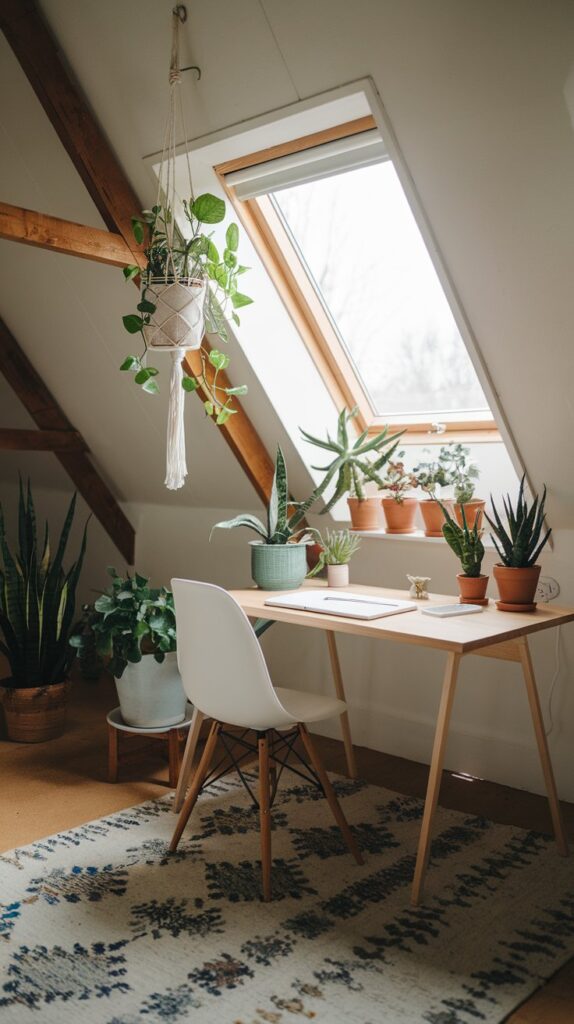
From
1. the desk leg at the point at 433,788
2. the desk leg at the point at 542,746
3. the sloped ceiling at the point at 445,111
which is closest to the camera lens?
the sloped ceiling at the point at 445,111

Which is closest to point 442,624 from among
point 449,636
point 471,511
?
point 449,636

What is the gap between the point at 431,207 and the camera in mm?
2615

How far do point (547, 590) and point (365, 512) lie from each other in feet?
2.59

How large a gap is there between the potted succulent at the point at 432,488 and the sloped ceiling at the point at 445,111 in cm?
37

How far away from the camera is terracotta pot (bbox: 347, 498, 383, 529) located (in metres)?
3.59

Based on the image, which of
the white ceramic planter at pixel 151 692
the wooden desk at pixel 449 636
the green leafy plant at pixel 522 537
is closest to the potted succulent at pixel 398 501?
the wooden desk at pixel 449 636

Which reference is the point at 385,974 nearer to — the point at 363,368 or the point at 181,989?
the point at 181,989

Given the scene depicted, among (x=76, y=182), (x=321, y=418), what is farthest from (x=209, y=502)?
(x=76, y=182)

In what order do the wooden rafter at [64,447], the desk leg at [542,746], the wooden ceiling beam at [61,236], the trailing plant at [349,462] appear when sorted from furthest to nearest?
the wooden rafter at [64,447] → the trailing plant at [349,462] → the wooden ceiling beam at [61,236] → the desk leg at [542,746]

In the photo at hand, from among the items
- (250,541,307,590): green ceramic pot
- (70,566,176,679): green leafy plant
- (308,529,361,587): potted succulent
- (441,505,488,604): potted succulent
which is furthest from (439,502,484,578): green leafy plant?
(70,566,176,679): green leafy plant

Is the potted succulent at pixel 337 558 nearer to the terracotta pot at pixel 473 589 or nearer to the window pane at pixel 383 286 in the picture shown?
the terracotta pot at pixel 473 589

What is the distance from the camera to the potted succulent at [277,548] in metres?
3.24

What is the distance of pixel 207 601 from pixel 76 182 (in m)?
1.84

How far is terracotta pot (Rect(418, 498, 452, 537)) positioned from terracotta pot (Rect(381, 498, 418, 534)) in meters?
0.05
